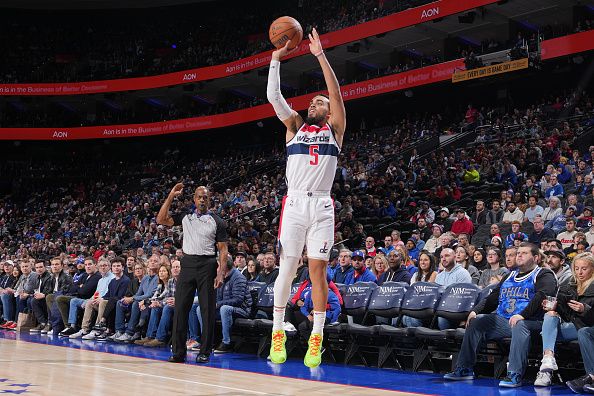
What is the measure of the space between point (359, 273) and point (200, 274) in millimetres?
2388

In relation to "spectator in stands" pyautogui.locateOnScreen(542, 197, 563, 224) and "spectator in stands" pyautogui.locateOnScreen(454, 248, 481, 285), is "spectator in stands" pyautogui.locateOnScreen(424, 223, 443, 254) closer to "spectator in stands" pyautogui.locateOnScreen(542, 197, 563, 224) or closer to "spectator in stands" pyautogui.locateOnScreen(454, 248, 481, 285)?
"spectator in stands" pyautogui.locateOnScreen(542, 197, 563, 224)

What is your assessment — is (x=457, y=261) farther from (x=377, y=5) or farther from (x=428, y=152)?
(x=377, y=5)

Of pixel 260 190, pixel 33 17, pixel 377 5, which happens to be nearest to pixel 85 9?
pixel 33 17

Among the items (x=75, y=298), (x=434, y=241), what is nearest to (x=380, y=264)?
(x=434, y=241)

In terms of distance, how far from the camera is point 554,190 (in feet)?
41.4

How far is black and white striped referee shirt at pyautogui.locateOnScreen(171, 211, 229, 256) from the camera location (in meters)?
7.99

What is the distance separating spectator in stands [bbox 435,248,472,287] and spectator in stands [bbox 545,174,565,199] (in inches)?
194

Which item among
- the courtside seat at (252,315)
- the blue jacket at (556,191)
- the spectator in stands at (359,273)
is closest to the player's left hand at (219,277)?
the courtside seat at (252,315)

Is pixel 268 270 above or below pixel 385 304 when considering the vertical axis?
above

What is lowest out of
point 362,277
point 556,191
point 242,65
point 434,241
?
point 362,277

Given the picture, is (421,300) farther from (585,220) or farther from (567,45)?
(567,45)

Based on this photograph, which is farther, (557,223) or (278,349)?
(557,223)

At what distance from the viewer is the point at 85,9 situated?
3369cm

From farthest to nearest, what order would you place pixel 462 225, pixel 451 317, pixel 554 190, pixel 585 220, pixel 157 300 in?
pixel 554 190
pixel 462 225
pixel 585 220
pixel 157 300
pixel 451 317
